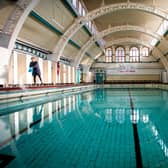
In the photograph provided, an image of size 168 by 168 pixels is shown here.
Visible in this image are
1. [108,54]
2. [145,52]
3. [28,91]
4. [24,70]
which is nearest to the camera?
[28,91]

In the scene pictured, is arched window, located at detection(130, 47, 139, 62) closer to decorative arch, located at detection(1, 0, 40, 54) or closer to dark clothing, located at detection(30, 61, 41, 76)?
dark clothing, located at detection(30, 61, 41, 76)

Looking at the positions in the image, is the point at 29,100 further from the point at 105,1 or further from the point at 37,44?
the point at 105,1

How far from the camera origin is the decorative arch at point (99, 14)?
1385 cm

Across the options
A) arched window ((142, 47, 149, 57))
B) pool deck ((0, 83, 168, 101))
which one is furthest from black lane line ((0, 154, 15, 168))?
arched window ((142, 47, 149, 57))

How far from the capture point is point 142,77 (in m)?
31.2

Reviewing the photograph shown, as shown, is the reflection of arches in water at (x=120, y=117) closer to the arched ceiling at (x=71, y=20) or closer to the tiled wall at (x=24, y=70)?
the arched ceiling at (x=71, y=20)

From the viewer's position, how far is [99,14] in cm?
1448

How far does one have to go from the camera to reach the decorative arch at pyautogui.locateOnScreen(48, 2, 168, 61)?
13852mm

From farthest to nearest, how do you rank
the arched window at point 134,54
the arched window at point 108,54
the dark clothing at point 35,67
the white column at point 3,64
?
the arched window at point 108,54, the arched window at point 134,54, the dark clothing at point 35,67, the white column at point 3,64

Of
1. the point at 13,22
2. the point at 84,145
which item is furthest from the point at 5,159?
the point at 13,22

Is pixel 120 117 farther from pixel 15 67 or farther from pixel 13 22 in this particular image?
pixel 15 67

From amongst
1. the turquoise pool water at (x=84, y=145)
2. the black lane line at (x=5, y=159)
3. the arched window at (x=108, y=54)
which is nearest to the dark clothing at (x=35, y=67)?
the turquoise pool water at (x=84, y=145)

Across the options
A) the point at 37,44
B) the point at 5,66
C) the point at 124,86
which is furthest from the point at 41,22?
the point at 124,86

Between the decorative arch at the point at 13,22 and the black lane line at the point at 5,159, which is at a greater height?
the decorative arch at the point at 13,22
